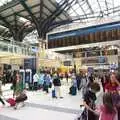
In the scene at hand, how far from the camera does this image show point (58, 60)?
2755 cm

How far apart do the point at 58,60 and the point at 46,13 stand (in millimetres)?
10747

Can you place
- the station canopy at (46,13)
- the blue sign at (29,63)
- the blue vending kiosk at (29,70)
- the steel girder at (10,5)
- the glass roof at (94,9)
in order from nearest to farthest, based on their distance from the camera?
1. the blue vending kiosk at (29,70)
2. the blue sign at (29,63)
3. the steel girder at (10,5)
4. the station canopy at (46,13)
5. the glass roof at (94,9)

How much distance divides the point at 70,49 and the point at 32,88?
668 inches

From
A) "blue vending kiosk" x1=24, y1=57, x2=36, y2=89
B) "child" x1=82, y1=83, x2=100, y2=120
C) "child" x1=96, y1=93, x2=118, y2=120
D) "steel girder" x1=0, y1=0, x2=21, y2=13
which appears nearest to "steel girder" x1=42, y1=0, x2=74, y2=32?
"steel girder" x1=0, y1=0, x2=21, y2=13

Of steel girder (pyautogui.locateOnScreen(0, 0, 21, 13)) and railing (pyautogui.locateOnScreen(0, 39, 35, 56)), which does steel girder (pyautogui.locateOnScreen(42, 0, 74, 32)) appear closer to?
steel girder (pyautogui.locateOnScreen(0, 0, 21, 13))

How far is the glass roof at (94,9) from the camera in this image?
3667 cm

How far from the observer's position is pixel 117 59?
2672 centimetres

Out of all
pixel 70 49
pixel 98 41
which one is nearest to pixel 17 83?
pixel 98 41

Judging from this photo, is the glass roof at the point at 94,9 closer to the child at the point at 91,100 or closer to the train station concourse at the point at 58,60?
the train station concourse at the point at 58,60

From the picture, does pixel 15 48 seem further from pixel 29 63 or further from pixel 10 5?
pixel 10 5

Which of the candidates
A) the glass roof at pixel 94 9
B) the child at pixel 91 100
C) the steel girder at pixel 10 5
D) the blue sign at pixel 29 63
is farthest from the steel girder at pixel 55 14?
the child at pixel 91 100

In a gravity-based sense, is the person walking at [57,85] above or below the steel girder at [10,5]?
below

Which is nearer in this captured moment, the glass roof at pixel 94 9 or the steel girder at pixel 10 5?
the steel girder at pixel 10 5

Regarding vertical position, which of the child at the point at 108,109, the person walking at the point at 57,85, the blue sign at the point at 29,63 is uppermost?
the blue sign at the point at 29,63
